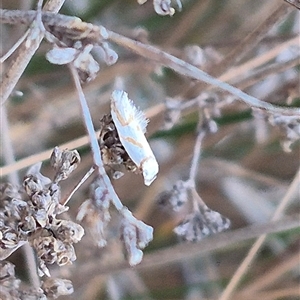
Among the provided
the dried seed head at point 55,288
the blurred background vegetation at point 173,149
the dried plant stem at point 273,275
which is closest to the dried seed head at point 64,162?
the dried seed head at point 55,288

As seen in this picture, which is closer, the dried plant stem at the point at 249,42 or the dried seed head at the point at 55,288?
the dried seed head at the point at 55,288

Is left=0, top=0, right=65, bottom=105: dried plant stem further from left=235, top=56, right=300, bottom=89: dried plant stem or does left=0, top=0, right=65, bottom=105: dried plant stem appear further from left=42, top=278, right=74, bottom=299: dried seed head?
left=235, top=56, right=300, bottom=89: dried plant stem

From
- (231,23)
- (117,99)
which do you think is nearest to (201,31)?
(231,23)

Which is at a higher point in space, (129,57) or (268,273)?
(129,57)

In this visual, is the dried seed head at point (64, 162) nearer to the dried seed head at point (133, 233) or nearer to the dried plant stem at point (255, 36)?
the dried seed head at point (133, 233)

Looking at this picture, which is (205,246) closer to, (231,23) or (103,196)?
(103,196)

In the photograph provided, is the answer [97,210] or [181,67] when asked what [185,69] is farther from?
[97,210]
